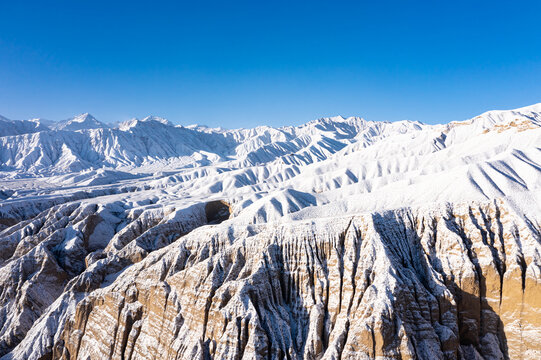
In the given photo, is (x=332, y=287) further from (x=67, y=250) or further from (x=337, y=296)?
(x=67, y=250)

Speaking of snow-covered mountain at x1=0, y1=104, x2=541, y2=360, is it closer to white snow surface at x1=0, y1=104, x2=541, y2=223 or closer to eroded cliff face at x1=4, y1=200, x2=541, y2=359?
eroded cliff face at x1=4, y1=200, x2=541, y2=359

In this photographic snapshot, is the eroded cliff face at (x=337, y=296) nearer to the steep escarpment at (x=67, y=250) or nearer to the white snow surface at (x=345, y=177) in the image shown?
the white snow surface at (x=345, y=177)

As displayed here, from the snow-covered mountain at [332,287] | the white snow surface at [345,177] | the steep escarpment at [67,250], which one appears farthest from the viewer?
the steep escarpment at [67,250]

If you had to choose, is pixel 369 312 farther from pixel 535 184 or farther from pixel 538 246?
pixel 535 184

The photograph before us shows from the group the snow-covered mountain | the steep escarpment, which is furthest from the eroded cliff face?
the steep escarpment

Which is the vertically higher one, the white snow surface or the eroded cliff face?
the white snow surface

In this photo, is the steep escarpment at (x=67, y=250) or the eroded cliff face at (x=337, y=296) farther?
the steep escarpment at (x=67, y=250)

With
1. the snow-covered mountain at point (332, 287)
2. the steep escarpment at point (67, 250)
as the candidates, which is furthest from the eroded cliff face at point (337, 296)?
the steep escarpment at point (67, 250)

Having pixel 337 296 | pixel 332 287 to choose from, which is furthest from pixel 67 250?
pixel 337 296

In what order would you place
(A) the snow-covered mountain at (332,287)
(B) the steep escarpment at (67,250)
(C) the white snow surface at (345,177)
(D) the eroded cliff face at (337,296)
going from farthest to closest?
(B) the steep escarpment at (67,250) < (C) the white snow surface at (345,177) < (A) the snow-covered mountain at (332,287) < (D) the eroded cliff face at (337,296)

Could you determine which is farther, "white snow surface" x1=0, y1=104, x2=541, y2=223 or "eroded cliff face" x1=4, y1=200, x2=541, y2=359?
"white snow surface" x1=0, y1=104, x2=541, y2=223
